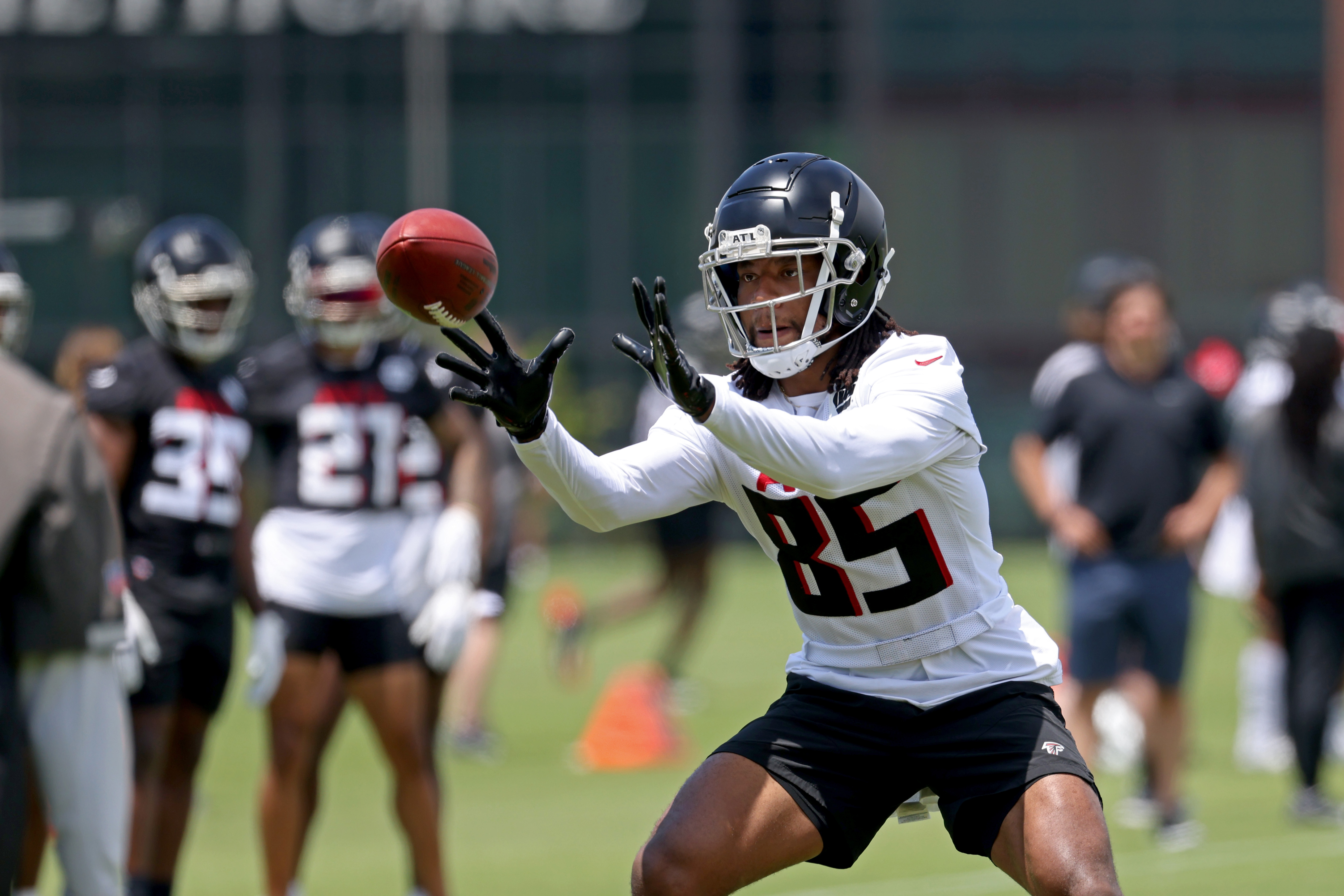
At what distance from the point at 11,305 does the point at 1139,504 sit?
4.90m

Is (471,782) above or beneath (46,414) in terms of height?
beneath

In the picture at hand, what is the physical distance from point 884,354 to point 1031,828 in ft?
3.71

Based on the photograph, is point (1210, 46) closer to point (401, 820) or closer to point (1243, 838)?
point (1243, 838)

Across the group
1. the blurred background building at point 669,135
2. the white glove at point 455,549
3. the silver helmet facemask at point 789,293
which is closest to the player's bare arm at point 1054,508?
the white glove at point 455,549

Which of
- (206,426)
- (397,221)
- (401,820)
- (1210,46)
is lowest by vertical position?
(401,820)

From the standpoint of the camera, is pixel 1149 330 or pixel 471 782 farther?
pixel 471 782

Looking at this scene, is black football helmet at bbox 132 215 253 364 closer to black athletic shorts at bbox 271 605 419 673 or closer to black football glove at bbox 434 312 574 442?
black athletic shorts at bbox 271 605 419 673

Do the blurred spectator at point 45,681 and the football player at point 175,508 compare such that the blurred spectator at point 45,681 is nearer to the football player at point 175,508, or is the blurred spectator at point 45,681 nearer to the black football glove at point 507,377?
the football player at point 175,508

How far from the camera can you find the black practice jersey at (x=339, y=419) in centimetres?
655

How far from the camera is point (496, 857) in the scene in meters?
7.61

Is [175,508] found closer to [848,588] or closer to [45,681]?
[45,681]

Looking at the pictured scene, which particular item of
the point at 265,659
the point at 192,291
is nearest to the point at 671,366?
the point at 265,659

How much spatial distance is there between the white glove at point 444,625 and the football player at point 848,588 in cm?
234

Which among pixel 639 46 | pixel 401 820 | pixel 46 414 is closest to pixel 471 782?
pixel 401 820
